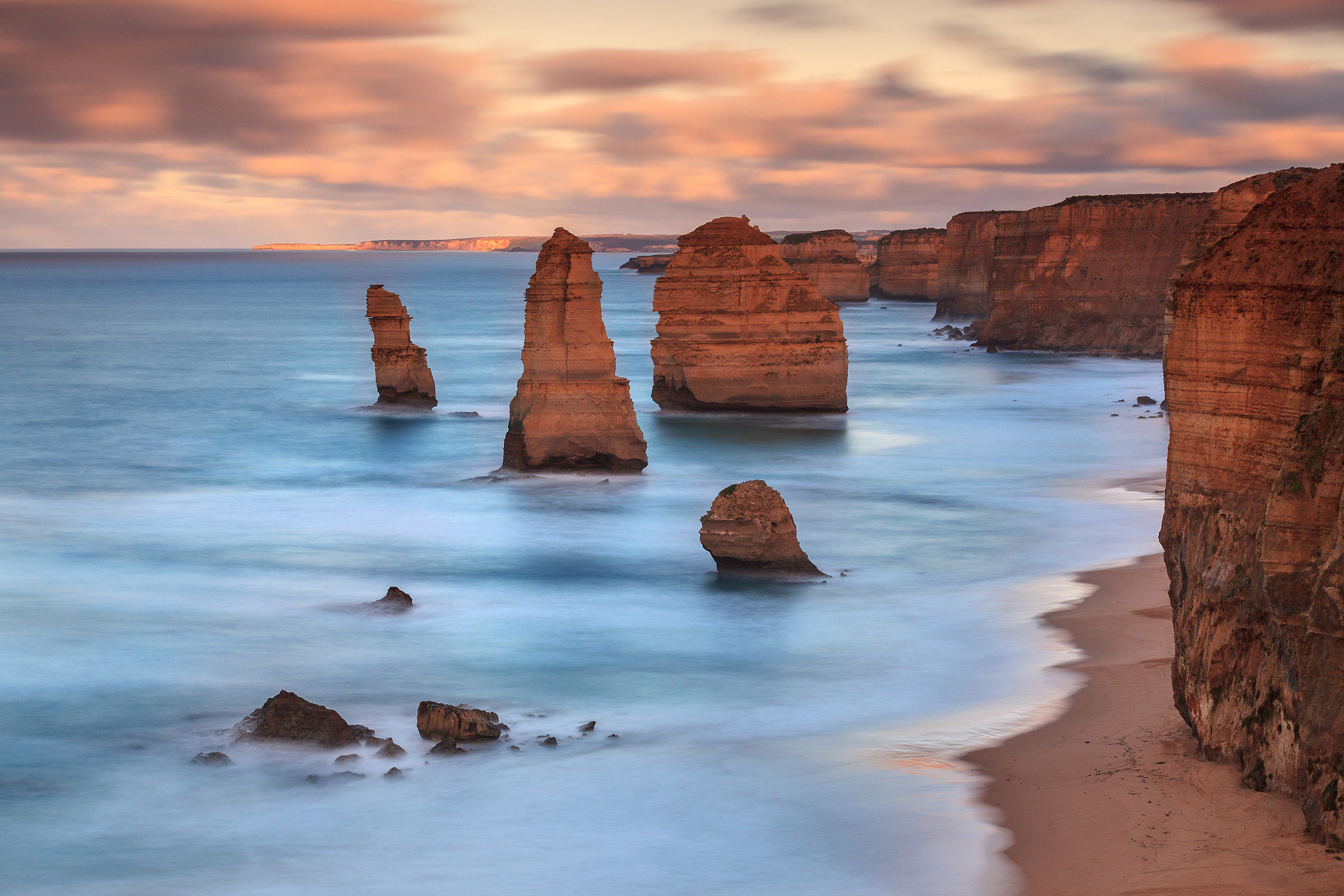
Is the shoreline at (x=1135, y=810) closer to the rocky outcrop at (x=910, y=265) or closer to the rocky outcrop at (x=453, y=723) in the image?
the rocky outcrop at (x=453, y=723)

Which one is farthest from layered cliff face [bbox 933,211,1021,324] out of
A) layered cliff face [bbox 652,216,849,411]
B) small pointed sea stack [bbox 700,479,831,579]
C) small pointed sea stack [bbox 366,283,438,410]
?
small pointed sea stack [bbox 700,479,831,579]

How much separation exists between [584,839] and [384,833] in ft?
7.07

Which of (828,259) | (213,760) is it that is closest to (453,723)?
(213,760)

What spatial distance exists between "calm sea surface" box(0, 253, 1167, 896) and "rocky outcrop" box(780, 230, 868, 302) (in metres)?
103

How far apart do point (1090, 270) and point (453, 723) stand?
7353 cm

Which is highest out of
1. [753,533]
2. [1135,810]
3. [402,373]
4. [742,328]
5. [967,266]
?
[967,266]

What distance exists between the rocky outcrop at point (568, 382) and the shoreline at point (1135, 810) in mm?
20137

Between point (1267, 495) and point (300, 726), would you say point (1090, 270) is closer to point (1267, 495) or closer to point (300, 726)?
point (1267, 495)

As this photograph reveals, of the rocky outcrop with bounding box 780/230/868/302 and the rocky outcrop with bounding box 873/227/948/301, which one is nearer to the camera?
the rocky outcrop with bounding box 780/230/868/302

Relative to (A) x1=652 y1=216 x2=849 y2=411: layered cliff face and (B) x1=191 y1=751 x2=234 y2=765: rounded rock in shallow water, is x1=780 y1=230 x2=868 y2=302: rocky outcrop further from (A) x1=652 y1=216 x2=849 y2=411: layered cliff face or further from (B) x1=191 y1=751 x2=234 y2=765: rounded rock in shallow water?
(B) x1=191 y1=751 x2=234 y2=765: rounded rock in shallow water

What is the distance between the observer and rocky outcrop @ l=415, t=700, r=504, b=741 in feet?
57.4

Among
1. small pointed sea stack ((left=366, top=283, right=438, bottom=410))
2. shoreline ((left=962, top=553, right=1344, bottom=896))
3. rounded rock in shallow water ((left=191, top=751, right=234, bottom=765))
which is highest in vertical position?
small pointed sea stack ((left=366, top=283, right=438, bottom=410))

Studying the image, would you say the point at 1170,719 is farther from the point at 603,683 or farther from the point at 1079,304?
the point at 1079,304

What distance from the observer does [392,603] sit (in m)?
25.5
